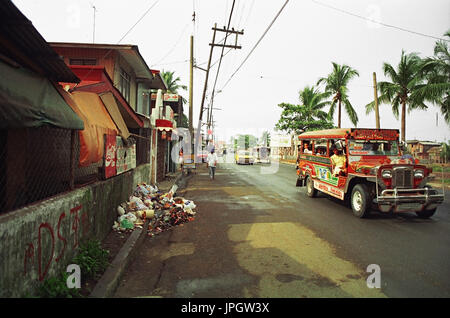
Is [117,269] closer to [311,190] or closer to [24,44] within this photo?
[24,44]

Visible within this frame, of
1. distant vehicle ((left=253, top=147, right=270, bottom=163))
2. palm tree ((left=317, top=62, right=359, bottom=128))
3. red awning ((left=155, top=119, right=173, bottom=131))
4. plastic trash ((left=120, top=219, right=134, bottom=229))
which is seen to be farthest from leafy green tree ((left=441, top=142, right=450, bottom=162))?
plastic trash ((left=120, top=219, right=134, bottom=229))

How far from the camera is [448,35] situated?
62.8 ft

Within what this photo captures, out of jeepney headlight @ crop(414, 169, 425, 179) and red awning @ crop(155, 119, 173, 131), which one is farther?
red awning @ crop(155, 119, 173, 131)

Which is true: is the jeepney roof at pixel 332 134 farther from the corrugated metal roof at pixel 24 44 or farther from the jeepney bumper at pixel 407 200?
the corrugated metal roof at pixel 24 44

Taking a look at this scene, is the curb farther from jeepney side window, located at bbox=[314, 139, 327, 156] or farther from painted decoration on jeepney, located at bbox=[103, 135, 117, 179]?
jeepney side window, located at bbox=[314, 139, 327, 156]

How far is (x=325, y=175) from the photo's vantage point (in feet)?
34.1

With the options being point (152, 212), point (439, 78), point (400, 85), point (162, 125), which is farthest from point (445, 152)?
point (152, 212)

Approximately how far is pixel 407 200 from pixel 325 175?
10.3 feet

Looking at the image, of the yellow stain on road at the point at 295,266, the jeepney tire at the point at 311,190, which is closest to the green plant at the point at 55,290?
the yellow stain on road at the point at 295,266

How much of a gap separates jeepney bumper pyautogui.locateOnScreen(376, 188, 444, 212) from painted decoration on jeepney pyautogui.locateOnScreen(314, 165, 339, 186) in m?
2.05

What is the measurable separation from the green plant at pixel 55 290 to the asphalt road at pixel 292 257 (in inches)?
22.9

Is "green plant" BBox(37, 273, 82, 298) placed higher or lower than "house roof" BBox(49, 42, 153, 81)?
lower

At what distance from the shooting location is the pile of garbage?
6.68m
